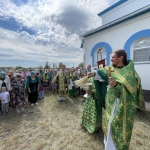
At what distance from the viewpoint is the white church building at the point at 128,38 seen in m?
5.48

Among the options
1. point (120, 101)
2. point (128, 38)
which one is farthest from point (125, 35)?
point (120, 101)

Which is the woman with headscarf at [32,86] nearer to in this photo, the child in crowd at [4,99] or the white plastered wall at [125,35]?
the child in crowd at [4,99]

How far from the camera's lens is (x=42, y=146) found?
2721 millimetres

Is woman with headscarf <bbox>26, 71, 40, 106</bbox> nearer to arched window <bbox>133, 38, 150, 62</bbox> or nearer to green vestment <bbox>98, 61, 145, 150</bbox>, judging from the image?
green vestment <bbox>98, 61, 145, 150</bbox>

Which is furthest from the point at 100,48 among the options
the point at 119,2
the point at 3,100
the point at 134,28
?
the point at 3,100

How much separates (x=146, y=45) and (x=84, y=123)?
4.83 meters

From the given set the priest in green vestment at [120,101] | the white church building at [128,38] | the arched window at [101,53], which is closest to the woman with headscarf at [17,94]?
the white church building at [128,38]

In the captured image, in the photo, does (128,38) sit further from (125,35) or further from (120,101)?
(120,101)

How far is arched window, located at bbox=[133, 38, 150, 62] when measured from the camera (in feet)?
18.2

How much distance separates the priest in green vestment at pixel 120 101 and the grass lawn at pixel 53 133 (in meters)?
0.94

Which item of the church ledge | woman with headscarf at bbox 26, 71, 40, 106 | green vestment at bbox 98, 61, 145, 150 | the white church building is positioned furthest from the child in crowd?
the church ledge

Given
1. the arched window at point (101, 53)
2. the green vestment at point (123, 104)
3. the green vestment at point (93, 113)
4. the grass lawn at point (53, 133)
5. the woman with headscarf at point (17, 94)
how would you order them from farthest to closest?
the arched window at point (101, 53), the woman with headscarf at point (17, 94), the green vestment at point (93, 113), the grass lawn at point (53, 133), the green vestment at point (123, 104)

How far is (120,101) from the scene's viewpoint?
6.08 ft

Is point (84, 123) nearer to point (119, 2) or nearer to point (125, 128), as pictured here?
point (125, 128)
